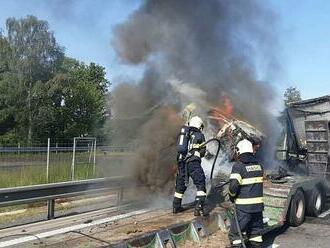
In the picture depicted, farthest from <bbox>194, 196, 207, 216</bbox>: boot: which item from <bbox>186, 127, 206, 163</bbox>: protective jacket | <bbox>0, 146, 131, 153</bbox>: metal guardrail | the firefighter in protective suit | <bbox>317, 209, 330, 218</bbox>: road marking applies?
<bbox>0, 146, 131, 153</bbox>: metal guardrail

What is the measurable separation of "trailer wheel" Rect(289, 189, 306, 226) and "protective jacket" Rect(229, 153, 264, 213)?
2761mm

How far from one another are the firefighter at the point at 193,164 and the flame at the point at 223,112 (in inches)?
72.5

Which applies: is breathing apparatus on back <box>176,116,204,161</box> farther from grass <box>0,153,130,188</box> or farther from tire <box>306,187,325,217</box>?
tire <box>306,187,325,217</box>

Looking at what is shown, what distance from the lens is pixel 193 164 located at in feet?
28.0

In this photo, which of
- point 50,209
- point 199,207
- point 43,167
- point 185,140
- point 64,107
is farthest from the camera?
point 64,107

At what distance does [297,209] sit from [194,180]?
2.18 meters

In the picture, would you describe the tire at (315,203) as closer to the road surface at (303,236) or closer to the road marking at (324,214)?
the road marking at (324,214)

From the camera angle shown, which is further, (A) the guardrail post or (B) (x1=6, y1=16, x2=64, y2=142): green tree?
(B) (x1=6, y1=16, x2=64, y2=142): green tree

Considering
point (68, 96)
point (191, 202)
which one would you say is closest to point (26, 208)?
point (191, 202)

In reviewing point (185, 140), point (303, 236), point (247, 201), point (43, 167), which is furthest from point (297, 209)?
point (43, 167)

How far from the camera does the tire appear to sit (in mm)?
9883

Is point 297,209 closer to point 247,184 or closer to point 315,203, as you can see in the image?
point 315,203

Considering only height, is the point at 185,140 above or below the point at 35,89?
below

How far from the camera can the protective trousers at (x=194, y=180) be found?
8305mm
